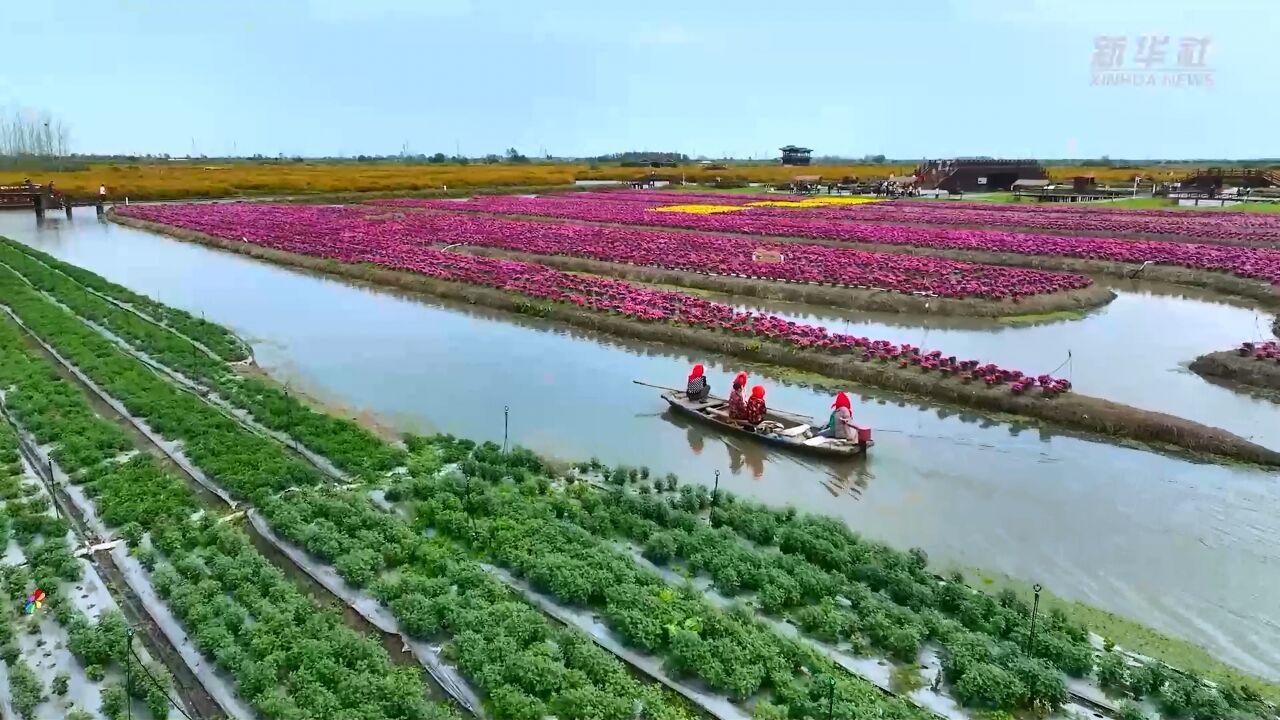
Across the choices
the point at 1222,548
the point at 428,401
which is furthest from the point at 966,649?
the point at 428,401

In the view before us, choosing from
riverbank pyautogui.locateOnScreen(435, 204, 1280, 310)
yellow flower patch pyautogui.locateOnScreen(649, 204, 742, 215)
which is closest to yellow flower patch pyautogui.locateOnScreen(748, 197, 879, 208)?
yellow flower patch pyautogui.locateOnScreen(649, 204, 742, 215)

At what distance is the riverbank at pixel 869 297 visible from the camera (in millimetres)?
21797

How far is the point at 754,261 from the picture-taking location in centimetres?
2811

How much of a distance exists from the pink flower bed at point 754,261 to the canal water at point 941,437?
2.47 meters

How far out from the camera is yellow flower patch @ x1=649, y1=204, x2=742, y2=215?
1890 inches

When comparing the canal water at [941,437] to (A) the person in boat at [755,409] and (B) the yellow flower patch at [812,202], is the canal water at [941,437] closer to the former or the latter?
(A) the person in boat at [755,409]

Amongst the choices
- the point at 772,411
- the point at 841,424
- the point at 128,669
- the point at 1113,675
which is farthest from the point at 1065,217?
the point at 128,669

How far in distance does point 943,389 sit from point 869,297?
848cm

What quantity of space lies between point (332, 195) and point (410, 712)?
64.1 meters

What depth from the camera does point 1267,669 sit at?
711 cm

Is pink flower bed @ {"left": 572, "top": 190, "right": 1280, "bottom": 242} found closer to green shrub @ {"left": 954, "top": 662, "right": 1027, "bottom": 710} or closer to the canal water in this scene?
the canal water

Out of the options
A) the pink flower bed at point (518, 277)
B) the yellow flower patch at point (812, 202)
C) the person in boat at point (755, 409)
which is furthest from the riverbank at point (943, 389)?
the yellow flower patch at point (812, 202)

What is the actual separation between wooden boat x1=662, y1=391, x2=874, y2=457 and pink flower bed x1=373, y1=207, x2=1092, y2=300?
11850 mm

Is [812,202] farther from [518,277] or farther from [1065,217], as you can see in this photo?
[518,277]
